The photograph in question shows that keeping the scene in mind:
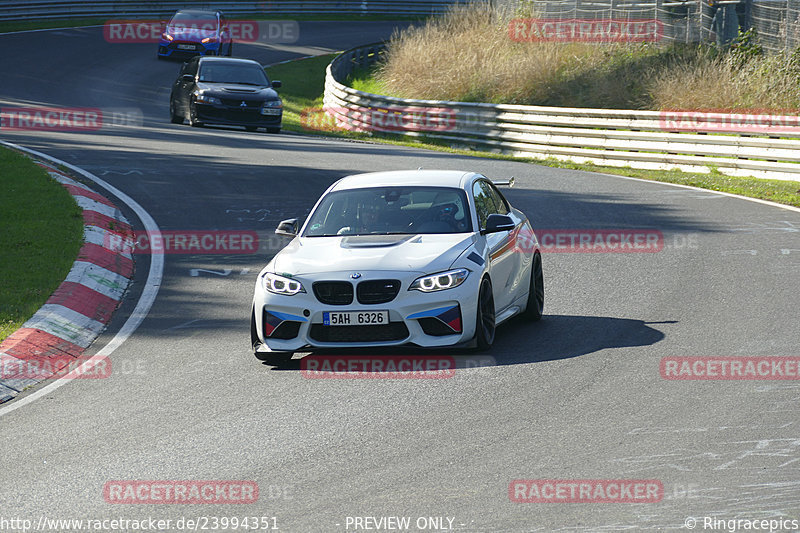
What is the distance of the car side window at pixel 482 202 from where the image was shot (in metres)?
10.7

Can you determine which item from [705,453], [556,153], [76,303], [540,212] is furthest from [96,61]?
[705,453]

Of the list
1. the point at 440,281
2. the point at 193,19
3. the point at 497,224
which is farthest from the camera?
the point at 193,19

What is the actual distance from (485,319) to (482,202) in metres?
1.65

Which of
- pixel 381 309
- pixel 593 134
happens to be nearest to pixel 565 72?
pixel 593 134

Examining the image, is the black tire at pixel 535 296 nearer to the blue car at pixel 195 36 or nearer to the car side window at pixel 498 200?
the car side window at pixel 498 200

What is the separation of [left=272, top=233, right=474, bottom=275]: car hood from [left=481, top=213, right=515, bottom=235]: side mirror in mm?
198

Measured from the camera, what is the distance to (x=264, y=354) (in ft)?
31.9

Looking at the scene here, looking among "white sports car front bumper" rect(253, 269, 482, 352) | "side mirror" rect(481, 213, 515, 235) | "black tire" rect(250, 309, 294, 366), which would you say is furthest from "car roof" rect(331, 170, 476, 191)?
"black tire" rect(250, 309, 294, 366)

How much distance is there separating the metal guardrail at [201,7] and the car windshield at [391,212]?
38.4m

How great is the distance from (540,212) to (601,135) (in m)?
8.86

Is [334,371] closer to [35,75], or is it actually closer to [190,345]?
[190,345]

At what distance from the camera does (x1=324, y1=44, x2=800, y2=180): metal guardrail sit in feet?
73.7
